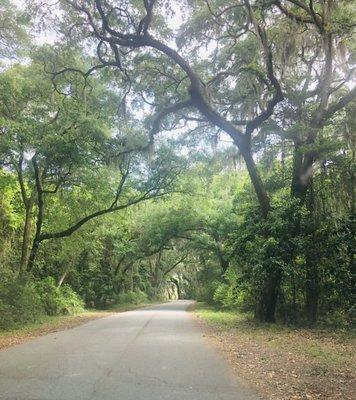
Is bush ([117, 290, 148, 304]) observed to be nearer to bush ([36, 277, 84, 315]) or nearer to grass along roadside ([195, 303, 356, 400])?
bush ([36, 277, 84, 315])

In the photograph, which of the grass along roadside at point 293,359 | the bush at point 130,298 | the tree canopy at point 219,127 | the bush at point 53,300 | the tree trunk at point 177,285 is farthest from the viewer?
the tree trunk at point 177,285

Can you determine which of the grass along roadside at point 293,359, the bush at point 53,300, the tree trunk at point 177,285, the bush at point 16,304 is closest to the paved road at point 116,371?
the grass along roadside at point 293,359

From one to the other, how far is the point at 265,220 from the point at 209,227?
1452cm

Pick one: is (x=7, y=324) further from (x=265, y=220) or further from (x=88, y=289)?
(x=88, y=289)

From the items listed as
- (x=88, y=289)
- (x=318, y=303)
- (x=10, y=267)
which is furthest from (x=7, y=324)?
(x=88, y=289)

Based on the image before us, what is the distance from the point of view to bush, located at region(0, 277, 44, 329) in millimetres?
15445

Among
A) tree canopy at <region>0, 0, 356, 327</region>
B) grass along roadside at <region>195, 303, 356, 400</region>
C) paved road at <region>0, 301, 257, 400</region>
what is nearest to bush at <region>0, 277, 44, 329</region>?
tree canopy at <region>0, 0, 356, 327</region>

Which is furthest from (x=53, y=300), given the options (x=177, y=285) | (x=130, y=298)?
(x=177, y=285)

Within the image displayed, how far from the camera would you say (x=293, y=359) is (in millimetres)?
8664

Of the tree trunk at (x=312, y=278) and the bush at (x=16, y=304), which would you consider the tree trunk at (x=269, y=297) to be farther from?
the bush at (x=16, y=304)

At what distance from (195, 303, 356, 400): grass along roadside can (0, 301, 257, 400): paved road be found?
0.47 m

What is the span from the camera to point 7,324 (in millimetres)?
15234

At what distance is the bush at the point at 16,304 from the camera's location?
15445mm

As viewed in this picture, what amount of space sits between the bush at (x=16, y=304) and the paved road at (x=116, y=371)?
4.27m
